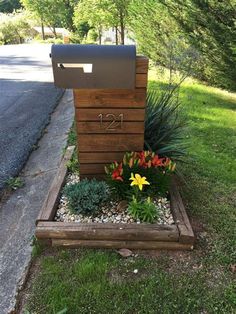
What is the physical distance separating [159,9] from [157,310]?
7689mm

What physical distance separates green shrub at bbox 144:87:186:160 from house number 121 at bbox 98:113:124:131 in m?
0.44

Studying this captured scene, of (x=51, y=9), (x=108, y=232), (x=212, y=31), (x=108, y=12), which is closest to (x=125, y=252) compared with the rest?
(x=108, y=232)

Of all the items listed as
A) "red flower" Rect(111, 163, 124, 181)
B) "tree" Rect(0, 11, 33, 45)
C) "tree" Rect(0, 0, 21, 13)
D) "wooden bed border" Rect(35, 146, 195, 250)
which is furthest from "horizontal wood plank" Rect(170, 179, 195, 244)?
"tree" Rect(0, 0, 21, 13)

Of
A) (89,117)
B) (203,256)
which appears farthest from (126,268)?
(89,117)

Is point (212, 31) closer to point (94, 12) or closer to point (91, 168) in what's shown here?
point (91, 168)

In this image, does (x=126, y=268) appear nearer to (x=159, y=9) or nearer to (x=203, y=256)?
(x=203, y=256)

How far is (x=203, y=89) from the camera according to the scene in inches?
305

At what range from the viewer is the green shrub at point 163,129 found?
126 inches

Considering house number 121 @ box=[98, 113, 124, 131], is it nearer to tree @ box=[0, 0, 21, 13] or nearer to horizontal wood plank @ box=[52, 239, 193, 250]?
horizontal wood plank @ box=[52, 239, 193, 250]

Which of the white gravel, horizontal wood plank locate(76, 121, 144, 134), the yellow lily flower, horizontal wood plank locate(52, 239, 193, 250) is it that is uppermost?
horizontal wood plank locate(76, 121, 144, 134)

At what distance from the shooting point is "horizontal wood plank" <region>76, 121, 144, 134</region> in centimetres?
279

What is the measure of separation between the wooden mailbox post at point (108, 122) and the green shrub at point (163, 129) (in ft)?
1.11

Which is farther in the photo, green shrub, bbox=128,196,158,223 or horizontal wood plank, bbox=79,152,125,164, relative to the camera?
horizontal wood plank, bbox=79,152,125,164

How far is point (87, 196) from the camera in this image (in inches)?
104
